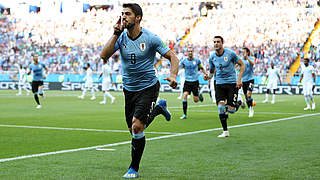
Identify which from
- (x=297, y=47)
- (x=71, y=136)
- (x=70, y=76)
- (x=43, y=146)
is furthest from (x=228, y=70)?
(x=70, y=76)

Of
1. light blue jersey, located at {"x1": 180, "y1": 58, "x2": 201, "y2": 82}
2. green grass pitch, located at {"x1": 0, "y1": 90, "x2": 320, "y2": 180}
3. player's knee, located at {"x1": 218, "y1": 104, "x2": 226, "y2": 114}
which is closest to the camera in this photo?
green grass pitch, located at {"x1": 0, "y1": 90, "x2": 320, "y2": 180}

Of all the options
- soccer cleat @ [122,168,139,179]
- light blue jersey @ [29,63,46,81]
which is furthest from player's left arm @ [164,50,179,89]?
light blue jersey @ [29,63,46,81]

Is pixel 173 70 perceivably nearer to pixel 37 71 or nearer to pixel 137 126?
pixel 137 126

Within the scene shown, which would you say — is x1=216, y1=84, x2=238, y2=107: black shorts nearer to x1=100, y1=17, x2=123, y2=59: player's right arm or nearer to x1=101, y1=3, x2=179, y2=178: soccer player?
x1=101, y1=3, x2=179, y2=178: soccer player

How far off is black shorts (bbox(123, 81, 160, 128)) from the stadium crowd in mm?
36486

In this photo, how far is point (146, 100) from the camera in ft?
24.2

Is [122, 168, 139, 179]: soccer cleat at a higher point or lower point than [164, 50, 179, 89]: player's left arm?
lower

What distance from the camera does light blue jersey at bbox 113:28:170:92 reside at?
730cm

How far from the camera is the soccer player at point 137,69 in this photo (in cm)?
714

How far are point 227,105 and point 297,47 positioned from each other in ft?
112

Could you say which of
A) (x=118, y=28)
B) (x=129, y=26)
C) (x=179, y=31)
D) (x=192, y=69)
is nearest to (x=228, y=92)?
(x=192, y=69)

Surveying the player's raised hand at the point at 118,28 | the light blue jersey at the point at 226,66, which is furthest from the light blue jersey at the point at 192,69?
the player's raised hand at the point at 118,28

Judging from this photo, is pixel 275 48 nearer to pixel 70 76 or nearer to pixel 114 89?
pixel 114 89

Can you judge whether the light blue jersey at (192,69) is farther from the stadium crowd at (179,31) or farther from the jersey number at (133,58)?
the stadium crowd at (179,31)
